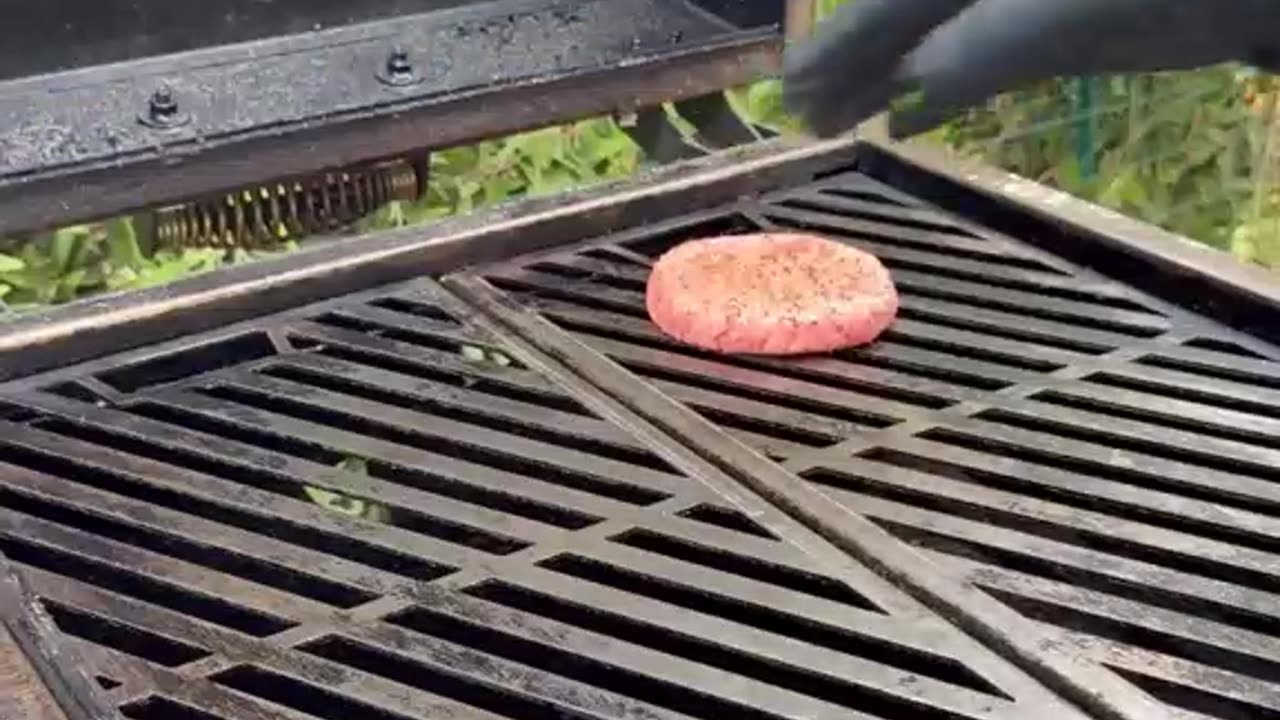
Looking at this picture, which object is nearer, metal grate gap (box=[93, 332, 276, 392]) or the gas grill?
the gas grill

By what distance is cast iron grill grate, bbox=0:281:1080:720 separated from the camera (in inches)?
39.5

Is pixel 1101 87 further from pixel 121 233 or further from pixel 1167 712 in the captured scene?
pixel 1167 712

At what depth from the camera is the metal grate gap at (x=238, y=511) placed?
1.14m

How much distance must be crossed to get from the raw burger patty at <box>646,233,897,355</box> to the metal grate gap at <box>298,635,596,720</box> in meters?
0.41

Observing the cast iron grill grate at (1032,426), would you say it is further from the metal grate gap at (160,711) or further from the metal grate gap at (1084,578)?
the metal grate gap at (160,711)

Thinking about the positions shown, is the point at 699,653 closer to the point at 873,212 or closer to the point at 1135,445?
the point at 1135,445

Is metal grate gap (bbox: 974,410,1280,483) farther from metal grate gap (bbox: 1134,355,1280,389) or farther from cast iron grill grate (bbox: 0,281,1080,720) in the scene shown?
cast iron grill grate (bbox: 0,281,1080,720)

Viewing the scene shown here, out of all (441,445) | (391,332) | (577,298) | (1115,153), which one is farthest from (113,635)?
(1115,153)

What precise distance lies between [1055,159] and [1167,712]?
1448 mm

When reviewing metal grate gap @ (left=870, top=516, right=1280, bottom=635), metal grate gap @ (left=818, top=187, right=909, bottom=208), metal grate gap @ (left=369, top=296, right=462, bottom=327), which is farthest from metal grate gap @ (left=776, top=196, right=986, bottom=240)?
metal grate gap @ (left=870, top=516, right=1280, bottom=635)

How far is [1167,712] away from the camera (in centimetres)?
97

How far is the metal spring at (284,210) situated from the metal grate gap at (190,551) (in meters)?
0.42

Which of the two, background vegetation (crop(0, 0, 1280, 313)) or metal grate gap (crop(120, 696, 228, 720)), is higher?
metal grate gap (crop(120, 696, 228, 720))

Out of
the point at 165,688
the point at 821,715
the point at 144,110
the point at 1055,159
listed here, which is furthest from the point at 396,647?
the point at 1055,159
